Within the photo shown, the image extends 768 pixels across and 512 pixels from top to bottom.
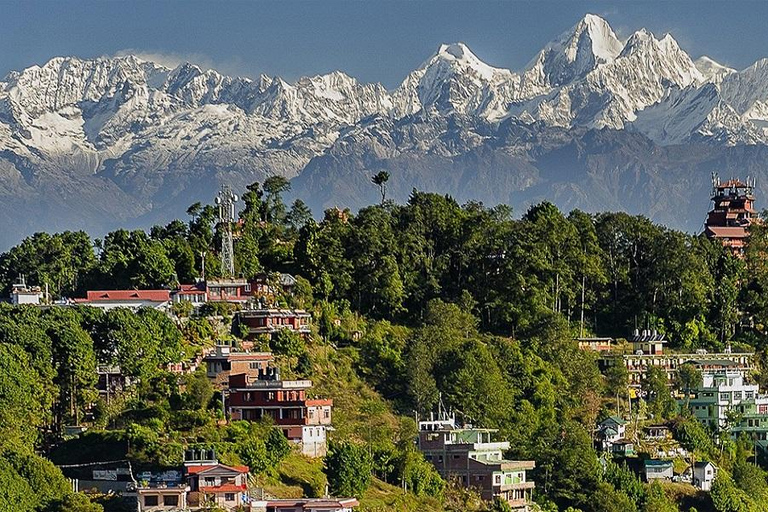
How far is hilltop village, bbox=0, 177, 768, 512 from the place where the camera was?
70.9m

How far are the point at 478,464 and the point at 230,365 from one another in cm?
1202

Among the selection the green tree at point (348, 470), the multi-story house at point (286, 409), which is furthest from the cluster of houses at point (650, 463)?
the green tree at point (348, 470)

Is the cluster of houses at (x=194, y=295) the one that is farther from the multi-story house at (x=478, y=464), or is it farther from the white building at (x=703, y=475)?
the white building at (x=703, y=475)

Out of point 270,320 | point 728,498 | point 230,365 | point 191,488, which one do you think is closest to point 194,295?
point 270,320

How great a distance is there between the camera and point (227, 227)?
321ft

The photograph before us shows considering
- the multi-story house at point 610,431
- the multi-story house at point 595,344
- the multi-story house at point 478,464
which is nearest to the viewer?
the multi-story house at point 478,464

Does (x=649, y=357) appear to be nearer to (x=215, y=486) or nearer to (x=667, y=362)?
(x=667, y=362)

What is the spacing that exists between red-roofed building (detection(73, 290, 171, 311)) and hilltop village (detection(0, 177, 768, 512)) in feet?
0.41

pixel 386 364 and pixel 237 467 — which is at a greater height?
pixel 386 364

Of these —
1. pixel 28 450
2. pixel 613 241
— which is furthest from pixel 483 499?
pixel 613 241

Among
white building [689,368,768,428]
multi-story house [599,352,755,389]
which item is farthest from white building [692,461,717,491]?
multi-story house [599,352,755,389]

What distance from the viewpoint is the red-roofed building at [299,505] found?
219 ft

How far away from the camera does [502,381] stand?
8675 centimetres

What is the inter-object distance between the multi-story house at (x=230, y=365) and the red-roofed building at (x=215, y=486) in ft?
38.8
